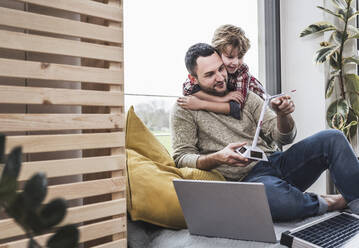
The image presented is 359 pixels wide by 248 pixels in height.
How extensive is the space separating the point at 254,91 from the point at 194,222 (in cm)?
110

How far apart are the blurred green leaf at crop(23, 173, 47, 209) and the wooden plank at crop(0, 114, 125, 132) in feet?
2.83

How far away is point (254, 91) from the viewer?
2203 millimetres

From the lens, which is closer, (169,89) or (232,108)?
(232,108)

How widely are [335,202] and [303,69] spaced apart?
1220mm

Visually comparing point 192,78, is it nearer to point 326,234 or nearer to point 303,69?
point 303,69

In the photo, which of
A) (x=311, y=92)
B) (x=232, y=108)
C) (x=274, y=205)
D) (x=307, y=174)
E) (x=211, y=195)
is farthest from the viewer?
(x=311, y=92)

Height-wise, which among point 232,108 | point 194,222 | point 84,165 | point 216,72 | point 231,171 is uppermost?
point 216,72

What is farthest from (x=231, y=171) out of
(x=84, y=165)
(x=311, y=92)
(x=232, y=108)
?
(x=311, y=92)

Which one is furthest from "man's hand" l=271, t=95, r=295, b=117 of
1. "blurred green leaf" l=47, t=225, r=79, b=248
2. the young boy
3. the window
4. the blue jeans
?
"blurred green leaf" l=47, t=225, r=79, b=248

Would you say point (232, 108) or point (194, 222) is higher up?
point (232, 108)

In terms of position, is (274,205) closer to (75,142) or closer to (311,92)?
(75,142)

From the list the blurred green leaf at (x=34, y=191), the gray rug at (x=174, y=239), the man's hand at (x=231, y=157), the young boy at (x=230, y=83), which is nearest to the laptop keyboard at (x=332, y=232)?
the gray rug at (x=174, y=239)

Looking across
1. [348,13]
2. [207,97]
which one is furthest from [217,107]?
[348,13]

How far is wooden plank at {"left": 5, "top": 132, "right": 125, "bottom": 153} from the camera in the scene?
3.34ft
